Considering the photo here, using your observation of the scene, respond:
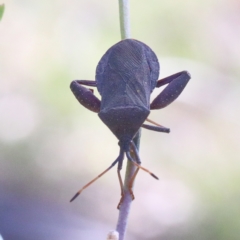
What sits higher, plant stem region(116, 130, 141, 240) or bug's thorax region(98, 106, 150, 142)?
bug's thorax region(98, 106, 150, 142)

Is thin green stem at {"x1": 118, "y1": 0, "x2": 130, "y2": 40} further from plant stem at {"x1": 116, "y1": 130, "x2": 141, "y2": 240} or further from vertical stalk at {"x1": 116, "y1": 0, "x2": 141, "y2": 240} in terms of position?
plant stem at {"x1": 116, "y1": 130, "x2": 141, "y2": 240}

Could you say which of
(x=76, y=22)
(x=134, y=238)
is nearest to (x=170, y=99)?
(x=134, y=238)

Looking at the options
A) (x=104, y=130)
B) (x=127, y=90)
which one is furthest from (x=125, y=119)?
(x=104, y=130)

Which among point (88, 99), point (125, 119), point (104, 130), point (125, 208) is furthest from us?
point (104, 130)

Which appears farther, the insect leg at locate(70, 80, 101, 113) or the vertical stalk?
the insect leg at locate(70, 80, 101, 113)

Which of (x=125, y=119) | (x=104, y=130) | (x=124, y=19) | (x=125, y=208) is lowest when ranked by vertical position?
(x=104, y=130)

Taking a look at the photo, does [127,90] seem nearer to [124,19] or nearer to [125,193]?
[124,19]

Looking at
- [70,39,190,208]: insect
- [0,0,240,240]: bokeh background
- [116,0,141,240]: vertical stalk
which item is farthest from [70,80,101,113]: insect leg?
[0,0,240,240]: bokeh background

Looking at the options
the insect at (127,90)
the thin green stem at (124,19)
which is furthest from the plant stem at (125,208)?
the thin green stem at (124,19)
